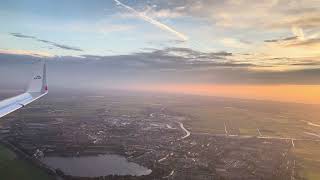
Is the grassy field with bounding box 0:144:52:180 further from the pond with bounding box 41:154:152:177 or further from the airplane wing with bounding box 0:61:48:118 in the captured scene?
the airplane wing with bounding box 0:61:48:118

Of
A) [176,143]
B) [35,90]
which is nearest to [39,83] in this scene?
[35,90]

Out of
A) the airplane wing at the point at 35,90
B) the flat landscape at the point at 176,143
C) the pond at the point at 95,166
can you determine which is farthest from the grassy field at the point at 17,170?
the airplane wing at the point at 35,90

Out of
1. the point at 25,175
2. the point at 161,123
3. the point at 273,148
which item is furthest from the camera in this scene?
the point at 161,123

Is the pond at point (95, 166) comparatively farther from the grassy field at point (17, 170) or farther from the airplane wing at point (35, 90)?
the airplane wing at point (35, 90)

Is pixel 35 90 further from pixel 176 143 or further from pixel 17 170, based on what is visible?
pixel 176 143

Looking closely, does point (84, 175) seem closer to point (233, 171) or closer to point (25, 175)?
point (25, 175)

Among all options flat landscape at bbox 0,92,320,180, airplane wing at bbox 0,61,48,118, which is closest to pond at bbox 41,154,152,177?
flat landscape at bbox 0,92,320,180

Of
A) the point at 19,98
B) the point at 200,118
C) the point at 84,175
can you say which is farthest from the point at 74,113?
the point at 19,98
